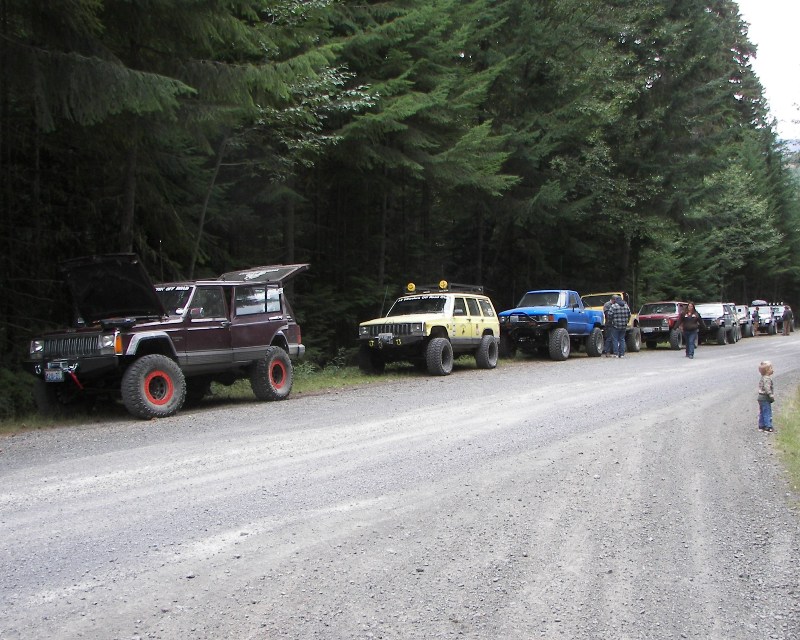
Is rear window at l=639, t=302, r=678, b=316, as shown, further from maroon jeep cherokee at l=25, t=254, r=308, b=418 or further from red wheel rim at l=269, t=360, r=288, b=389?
maroon jeep cherokee at l=25, t=254, r=308, b=418

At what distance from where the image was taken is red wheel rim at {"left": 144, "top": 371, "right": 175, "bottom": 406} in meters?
10.9

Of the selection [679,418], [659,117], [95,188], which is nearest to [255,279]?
[95,188]

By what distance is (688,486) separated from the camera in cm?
676

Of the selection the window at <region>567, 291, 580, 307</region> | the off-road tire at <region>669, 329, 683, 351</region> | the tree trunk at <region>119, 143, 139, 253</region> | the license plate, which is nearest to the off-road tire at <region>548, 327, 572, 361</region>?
the window at <region>567, 291, 580, 307</region>

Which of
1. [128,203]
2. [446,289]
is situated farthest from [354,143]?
[128,203]

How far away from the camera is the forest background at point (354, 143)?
37.9ft

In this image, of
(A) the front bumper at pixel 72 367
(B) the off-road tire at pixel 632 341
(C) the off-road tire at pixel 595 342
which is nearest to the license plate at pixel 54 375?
(A) the front bumper at pixel 72 367

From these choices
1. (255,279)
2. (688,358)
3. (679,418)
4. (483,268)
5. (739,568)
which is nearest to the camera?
(739,568)

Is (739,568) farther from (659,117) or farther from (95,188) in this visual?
(659,117)

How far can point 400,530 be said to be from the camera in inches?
213

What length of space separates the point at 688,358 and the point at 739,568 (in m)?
18.8

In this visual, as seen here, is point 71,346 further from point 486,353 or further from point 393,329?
point 486,353

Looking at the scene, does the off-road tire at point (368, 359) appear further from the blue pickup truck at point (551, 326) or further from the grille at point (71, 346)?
the grille at point (71, 346)

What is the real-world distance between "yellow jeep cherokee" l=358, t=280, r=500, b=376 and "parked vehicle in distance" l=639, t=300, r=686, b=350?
34.8ft
